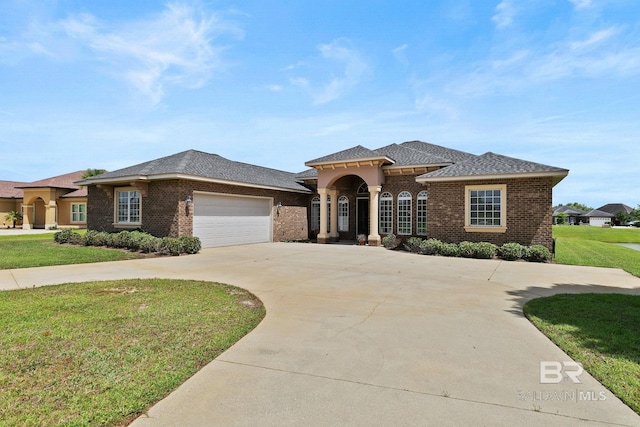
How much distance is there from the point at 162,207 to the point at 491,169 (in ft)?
46.9

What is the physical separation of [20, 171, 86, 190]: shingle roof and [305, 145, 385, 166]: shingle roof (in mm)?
25771

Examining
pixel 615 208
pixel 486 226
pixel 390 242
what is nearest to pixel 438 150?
pixel 390 242

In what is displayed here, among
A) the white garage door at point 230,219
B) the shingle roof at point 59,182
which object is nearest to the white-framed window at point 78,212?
the shingle roof at point 59,182

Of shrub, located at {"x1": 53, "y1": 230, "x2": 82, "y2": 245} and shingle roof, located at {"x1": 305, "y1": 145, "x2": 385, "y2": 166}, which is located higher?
shingle roof, located at {"x1": 305, "y1": 145, "x2": 385, "y2": 166}

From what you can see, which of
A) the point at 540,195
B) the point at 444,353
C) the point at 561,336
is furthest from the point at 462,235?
the point at 444,353

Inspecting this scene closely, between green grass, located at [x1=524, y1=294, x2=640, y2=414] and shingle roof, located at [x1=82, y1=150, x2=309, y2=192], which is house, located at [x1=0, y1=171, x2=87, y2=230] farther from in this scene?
green grass, located at [x1=524, y1=294, x2=640, y2=414]

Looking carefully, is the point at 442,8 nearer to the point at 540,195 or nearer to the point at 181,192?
the point at 540,195

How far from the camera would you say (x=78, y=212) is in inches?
1209

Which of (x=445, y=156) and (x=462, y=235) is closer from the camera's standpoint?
(x=462, y=235)

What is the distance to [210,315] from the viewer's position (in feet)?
16.8

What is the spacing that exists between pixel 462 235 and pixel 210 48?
1205 cm

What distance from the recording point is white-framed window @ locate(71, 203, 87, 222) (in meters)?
30.5

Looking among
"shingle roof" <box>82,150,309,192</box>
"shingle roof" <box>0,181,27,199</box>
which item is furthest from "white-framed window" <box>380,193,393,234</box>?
"shingle roof" <box>0,181,27,199</box>

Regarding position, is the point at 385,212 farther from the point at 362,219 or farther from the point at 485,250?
the point at 485,250
